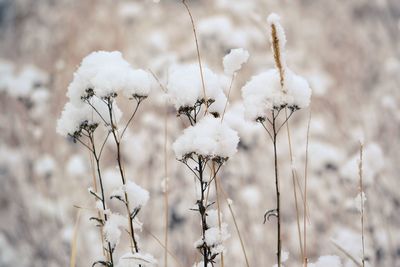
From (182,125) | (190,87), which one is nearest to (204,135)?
(190,87)

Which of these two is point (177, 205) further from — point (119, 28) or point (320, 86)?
point (119, 28)

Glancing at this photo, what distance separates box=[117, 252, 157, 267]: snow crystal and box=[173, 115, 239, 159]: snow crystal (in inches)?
10.1

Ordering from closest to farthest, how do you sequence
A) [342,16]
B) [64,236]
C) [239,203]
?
[64,236]
[239,203]
[342,16]

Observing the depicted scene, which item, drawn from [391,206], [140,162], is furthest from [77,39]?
[391,206]

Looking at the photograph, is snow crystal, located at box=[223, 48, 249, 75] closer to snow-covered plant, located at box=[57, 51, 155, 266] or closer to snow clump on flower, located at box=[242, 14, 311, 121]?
snow clump on flower, located at box=[242, 14, 311, 121]

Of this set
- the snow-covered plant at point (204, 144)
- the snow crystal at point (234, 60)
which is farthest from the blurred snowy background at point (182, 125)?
the snow-covered plant at point (204, 144)

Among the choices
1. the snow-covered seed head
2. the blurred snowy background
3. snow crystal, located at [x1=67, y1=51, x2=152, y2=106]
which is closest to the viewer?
the snow-covered seed head

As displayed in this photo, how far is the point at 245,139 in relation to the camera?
12.0 feet

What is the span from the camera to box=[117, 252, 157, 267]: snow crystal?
3.28 ft

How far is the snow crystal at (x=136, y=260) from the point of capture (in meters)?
1.00

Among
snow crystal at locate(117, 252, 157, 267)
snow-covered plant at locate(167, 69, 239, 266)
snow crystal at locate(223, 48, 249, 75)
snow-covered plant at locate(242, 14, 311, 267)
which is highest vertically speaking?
snow crystal at locate(223, 48, 249, 75)

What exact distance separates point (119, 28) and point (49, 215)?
15.4 feet

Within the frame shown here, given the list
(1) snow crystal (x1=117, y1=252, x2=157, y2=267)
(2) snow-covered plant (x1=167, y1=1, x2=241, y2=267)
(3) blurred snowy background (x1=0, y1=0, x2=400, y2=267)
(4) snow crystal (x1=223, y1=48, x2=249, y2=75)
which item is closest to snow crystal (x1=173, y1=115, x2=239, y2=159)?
(2) snow-covered plant (x1=167, y1=1, x2=241, y2=267)

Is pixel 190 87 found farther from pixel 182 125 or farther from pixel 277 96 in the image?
pixel 182 125
